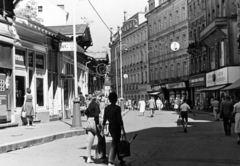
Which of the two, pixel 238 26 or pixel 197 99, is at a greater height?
pixel 238 26

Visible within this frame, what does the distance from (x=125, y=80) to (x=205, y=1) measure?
1605 inches

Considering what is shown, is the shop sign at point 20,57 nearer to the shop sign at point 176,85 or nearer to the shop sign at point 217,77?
the shop sign at point 217,77

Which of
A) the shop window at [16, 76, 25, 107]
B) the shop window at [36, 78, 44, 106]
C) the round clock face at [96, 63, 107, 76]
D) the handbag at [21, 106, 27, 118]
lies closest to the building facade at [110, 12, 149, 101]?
the round clock face at [96, 63, 107, 76]

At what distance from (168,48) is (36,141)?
5115 centimetres

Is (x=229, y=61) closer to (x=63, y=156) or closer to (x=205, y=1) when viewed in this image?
(x=205, y=1)

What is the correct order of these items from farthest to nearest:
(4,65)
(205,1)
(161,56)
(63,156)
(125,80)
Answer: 1. (125,80)
2. (161,56)
3. (205,1)
4. (4,65)
5. (63,156)

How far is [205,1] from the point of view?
163 ft

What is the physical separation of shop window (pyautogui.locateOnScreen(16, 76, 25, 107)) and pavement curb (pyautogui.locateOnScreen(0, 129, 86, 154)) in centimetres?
474

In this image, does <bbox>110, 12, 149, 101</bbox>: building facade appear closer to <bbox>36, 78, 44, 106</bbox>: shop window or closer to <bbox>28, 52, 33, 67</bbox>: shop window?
<bbox>36, 78, 44, 106</bbox>: shop window

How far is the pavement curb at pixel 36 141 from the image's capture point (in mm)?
12231

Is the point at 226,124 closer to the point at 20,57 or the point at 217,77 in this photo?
the point at 20,57

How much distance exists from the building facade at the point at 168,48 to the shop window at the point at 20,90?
37258mm

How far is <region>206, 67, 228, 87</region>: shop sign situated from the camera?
40344 millimetres

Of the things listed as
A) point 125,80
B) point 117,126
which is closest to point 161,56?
point 125,80
